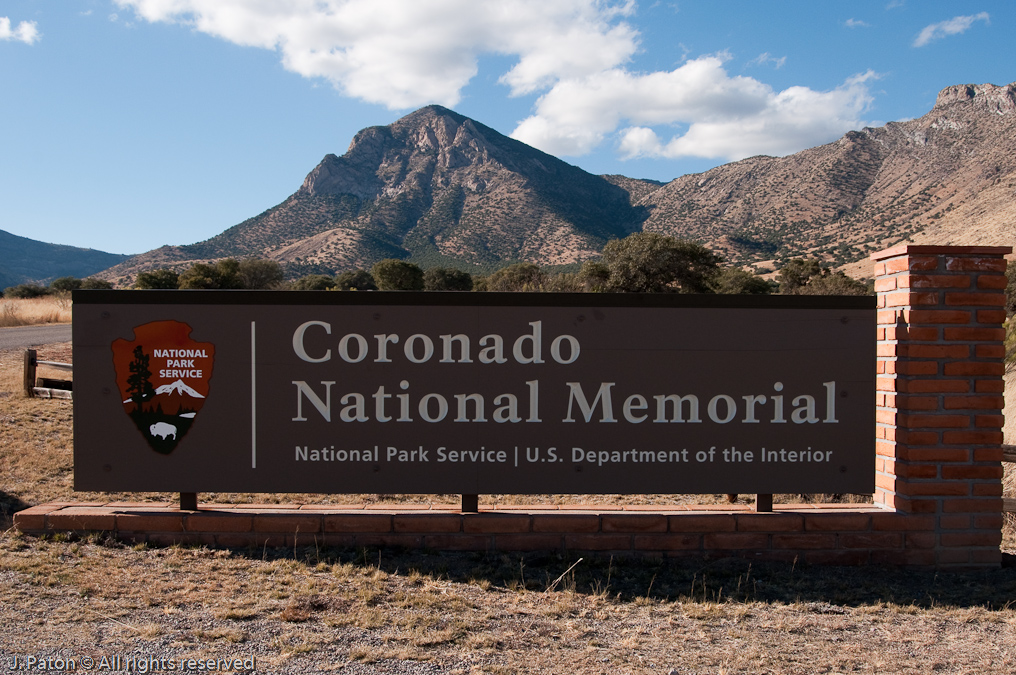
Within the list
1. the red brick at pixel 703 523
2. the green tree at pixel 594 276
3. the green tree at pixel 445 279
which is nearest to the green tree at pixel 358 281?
the green tree at pixel 445 279

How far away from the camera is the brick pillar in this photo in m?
4.58

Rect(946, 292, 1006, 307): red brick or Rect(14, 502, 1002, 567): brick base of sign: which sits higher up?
Rect(946, 292, 1006, 307): red brick

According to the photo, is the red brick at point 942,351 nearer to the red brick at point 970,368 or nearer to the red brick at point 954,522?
the red brick at point 970,368

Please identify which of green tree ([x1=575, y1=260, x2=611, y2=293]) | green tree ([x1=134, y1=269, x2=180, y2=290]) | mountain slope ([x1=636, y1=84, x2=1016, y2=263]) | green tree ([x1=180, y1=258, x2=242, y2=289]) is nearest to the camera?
green tree ([x1=134, y1=269, x2=180, y2=290])

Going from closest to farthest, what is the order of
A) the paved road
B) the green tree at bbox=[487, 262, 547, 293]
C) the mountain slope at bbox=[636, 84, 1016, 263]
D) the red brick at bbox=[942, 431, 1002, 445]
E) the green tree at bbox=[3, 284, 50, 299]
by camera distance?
the red brick at bbox=[942, 431, 1002, 445] < the paved road < the green tree at bbox=[3, 284, 50, 299] < the green tree at bbox=[487, 262, 547, 293] < the mountain slope at bbox=[636, 84, 1016, 263]

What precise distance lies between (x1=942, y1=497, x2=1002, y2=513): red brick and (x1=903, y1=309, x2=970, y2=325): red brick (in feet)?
4.05

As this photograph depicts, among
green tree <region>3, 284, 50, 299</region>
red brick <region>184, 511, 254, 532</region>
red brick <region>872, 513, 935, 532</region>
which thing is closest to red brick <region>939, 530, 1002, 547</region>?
red brick <region>872, 513, 935, 532</region>

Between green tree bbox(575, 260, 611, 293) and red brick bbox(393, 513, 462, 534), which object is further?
green tree bbox(575, 260, 611, 293)

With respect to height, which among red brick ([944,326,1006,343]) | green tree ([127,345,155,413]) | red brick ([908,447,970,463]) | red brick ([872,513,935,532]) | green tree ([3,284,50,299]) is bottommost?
red brick ([872,513,935,532])

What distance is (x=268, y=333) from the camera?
4766 millimetres

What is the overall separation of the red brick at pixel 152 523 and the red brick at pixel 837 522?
4.38 m

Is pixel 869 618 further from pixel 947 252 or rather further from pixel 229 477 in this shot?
pixel 229 477

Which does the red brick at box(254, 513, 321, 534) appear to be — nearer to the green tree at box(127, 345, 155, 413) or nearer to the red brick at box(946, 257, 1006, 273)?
the green tree at box(127, 345, 155, 413)

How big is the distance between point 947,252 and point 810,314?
963 millimetres
